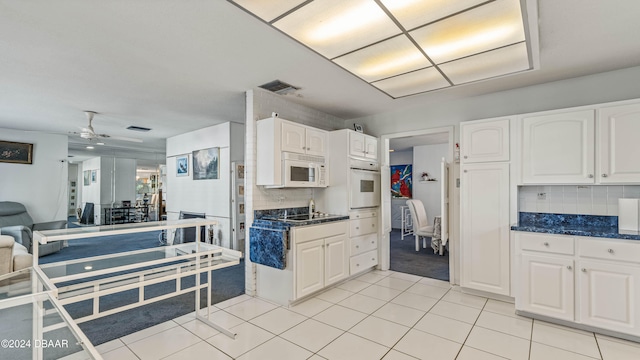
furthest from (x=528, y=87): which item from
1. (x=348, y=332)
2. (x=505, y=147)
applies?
(x=348, y=332)

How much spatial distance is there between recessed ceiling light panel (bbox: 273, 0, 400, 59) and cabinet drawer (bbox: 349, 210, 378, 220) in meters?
2.39

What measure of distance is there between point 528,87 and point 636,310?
249 centimetres

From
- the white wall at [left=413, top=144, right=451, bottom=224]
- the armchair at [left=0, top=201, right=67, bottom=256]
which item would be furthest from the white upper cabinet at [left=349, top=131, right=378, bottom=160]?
the armchair at [left=0, top=201, right=67, bottom=256]

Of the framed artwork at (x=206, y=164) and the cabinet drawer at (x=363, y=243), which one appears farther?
the framed artwork at (x=206, y=164)

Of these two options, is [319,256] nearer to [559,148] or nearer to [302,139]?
[302,139]

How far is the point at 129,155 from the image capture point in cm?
949

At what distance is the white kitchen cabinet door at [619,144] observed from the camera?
2.72 metres

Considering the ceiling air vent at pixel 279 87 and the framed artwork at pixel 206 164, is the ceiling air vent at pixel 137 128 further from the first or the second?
the ceiling air vent at pixel 279 87

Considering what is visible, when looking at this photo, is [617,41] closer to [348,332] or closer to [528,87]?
[528,87]

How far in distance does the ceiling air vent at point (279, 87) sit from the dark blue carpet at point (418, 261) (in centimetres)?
323

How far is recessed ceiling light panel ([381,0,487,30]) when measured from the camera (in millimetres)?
1803

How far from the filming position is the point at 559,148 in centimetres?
307

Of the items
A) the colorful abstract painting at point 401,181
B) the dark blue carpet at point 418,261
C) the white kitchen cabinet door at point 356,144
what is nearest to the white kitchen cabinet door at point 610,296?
the dark blue carpet at point 418,261

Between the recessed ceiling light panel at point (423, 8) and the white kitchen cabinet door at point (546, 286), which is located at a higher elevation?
the recessed ceiling light panel at point (423, 8)
